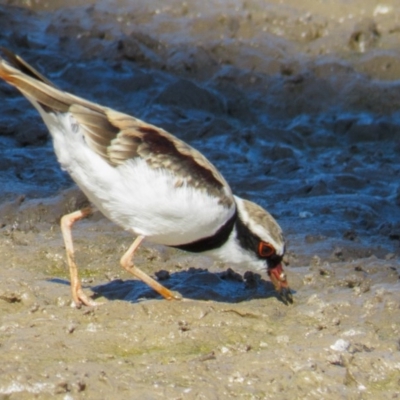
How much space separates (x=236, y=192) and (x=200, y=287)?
244cm

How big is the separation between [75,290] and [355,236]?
9.08 feet

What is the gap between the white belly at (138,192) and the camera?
22.8 ft

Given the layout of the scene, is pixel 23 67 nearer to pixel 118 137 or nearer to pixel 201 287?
pixel 118 137

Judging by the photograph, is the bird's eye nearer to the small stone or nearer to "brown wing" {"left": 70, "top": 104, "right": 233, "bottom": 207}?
"brown wing" {"left": 70, "top": 104, "right": 233, "bottom": 207}

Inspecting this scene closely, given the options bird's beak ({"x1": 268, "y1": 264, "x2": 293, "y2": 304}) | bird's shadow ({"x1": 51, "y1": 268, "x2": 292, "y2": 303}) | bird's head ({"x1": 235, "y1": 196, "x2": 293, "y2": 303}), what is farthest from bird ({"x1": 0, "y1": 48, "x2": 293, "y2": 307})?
bird's beak ({"x1": 268, "y1": 264, "x2": 293, "y2": 304})

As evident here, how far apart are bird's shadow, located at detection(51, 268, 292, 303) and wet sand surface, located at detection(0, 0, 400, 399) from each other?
0.02 meters

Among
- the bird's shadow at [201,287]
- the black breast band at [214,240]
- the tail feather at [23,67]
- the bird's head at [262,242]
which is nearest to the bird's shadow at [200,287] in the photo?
the bird's shadow at [201,287]

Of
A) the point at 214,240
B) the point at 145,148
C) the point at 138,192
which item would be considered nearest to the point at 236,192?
the point at 214,240

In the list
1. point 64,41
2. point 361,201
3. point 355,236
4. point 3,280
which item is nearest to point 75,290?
point 3,280

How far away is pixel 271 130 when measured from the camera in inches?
450

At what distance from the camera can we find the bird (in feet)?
22.8

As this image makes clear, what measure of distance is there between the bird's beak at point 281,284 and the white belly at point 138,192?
2.36ft

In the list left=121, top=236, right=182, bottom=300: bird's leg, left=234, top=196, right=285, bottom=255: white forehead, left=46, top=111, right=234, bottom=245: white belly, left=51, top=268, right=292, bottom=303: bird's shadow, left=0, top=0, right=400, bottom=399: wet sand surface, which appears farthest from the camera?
left=51, top=268, right=292, bottom=303: bird's shadow

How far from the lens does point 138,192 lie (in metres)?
6.95
